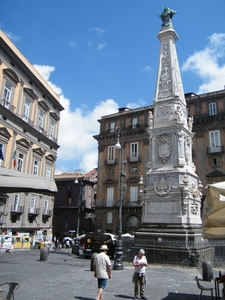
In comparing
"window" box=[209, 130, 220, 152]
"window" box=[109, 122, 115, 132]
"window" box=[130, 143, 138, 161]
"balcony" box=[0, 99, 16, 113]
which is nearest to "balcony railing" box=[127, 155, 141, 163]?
"window" box=[130, 143, 138, 161]

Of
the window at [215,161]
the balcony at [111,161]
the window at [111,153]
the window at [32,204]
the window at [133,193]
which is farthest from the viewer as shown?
the window at [111,153]

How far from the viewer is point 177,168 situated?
46.4 ft

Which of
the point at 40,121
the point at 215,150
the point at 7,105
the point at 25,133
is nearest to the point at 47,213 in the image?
the point at 25,133

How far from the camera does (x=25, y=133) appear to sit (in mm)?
26547

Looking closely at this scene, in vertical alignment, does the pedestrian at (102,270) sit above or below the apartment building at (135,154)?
below

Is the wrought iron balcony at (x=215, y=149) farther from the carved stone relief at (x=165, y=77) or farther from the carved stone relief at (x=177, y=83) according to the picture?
the carved stone relief at (x=165, y=77)

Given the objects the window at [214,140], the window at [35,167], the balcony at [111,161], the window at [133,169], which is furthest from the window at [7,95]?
the window at [214,140]

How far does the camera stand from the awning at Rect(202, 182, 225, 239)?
444cm

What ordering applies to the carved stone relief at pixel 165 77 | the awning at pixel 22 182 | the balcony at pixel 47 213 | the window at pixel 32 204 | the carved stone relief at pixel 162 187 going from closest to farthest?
the awning at pixel 22 182 → the carved stone relief at pixel 162 187 → the carved stone relief at pixel 165 77 → the window at pixel 32 204 → the balcony at pixel 47 213

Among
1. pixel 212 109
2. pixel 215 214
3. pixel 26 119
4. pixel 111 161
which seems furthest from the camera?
pixel 111 161

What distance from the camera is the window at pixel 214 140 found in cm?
3199

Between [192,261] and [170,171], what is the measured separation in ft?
14.2

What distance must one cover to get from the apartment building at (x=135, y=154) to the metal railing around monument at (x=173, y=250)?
55.7 feet

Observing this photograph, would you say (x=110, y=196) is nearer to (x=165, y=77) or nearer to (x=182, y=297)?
(x=165, y=77)
